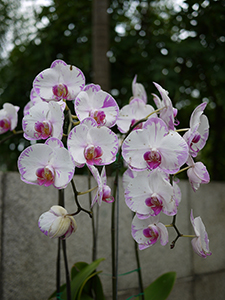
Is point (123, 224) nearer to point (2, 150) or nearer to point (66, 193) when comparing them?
point (66, 193)

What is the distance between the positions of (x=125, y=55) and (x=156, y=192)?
4.07 ft

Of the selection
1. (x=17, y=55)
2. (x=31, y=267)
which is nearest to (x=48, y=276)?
(x=31, y=267)

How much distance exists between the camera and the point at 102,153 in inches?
21.7

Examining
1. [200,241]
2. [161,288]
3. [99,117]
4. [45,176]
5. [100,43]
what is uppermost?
[100,43]

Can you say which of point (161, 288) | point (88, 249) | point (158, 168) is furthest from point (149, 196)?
point (88, 249)

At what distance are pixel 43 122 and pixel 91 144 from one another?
0.33 feet

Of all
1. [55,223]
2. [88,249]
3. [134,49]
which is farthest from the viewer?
[134,49]

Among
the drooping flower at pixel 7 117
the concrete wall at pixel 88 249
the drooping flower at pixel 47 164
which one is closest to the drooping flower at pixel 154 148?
the drooping flower at pixel 47 164

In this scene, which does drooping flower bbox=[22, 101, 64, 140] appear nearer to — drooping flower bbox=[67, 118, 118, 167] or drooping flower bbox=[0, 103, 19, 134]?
drooping flower bbox=[67, 118, 118, 167]

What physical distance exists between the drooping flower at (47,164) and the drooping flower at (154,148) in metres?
0.11

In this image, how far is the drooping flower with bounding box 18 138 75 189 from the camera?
20.5 inches

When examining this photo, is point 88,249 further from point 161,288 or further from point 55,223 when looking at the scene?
point 55,223

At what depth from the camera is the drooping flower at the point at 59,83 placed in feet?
2.05

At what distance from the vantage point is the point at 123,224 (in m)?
1.27
